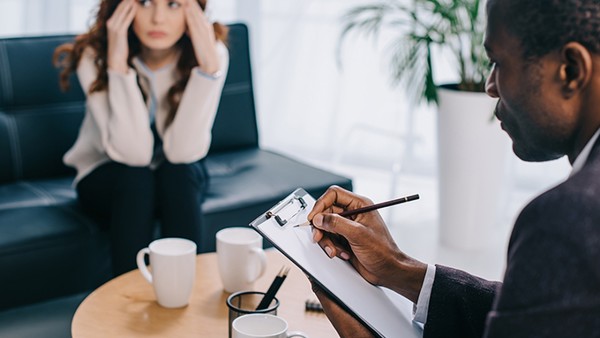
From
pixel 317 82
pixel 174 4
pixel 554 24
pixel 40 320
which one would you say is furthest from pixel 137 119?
pixel 317 82

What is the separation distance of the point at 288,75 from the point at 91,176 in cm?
189

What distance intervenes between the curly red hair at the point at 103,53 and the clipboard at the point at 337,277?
1033 millimetres

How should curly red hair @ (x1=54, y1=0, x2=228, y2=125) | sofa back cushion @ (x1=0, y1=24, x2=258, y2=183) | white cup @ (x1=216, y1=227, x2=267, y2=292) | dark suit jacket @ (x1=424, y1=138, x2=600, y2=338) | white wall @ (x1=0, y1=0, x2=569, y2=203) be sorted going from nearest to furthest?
dark suit jacket @ (x1=424, y1=138, x2=600, y2=338)
white cup @ (x1=216, y1=227, x2=267, y2=292)
curly red hair @ (x1=54, y1=0, x2=228, y2=125)
sofa back cushion @ (x1=0, y1=24, x2=258, y2=183)
white wall @ (x1=0, y1=0, x2=569, y2=203)

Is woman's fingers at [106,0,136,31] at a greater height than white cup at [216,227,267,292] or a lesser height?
greater

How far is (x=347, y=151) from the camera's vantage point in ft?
13.1

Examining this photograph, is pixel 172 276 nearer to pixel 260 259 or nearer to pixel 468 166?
pixel 260 259

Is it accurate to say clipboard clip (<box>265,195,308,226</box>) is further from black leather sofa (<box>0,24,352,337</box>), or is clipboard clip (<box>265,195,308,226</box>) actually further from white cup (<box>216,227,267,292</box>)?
black leather sofa (<box>0,24,352,337</box>)

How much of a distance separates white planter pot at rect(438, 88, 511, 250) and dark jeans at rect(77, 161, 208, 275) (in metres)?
0.95

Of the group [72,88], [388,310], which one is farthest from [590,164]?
[72,88]

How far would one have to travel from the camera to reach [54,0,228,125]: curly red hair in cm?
225

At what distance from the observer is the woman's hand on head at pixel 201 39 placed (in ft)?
7.42

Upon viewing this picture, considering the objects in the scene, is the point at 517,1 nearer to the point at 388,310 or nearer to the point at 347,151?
the point at 388,310

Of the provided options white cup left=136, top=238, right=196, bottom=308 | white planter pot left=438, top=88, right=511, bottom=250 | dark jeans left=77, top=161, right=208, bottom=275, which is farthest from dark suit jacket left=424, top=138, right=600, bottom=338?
white planter pot left=438, top=88, right=511, bottom=250

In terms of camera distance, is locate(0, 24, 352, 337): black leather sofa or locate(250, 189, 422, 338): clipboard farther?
locate(0, 24, 352, 337): black leather sofa
